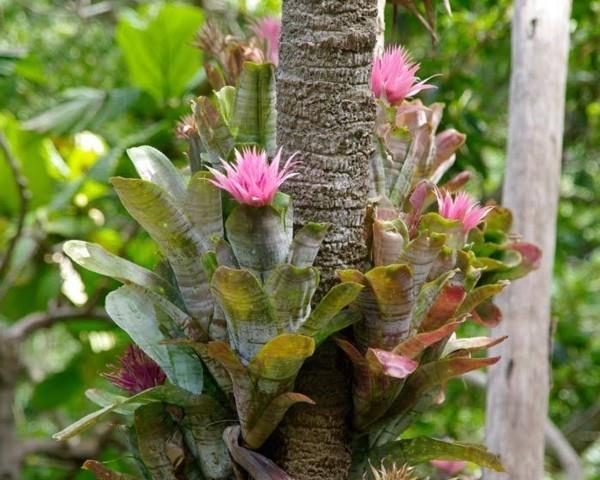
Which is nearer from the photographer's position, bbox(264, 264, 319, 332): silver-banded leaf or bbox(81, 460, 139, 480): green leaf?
bbox(264, 264, 319, 332): silver-banded leaf

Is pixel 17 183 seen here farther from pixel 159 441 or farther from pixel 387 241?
pixel 387 241

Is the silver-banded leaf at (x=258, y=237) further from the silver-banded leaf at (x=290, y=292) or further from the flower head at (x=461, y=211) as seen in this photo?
the flower head at (x=461, y=211)

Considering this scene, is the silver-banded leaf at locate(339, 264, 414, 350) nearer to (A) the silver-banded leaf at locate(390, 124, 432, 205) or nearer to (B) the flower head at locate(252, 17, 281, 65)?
(A) the silver-banded leaf at locate(390, 124, 432, 205)

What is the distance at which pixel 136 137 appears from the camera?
214 centimetres

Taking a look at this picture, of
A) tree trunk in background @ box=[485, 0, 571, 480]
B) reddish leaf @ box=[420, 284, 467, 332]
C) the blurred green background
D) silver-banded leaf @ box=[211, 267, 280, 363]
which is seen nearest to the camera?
silver-banded leaf @ box=[211, 267, 280, 363]

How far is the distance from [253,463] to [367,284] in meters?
0.18

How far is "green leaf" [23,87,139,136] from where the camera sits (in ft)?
7.38

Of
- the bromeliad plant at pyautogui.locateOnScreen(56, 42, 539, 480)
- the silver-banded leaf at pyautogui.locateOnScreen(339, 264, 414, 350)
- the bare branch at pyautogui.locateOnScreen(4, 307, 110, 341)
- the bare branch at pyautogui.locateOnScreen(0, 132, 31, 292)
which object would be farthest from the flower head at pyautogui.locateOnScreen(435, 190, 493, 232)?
the bare branch at pyautogui.locateOnScreen(4, 307, 110, 341)

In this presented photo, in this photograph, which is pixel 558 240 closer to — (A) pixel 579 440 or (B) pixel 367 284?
(A) pixel 579 440

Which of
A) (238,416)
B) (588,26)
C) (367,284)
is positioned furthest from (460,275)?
(588,26)

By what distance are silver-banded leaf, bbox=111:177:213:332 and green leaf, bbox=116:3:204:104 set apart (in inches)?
63.2

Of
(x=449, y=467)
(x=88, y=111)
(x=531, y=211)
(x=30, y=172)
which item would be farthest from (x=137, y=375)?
(x=30, y=172)

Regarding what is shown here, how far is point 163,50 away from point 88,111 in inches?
10.4

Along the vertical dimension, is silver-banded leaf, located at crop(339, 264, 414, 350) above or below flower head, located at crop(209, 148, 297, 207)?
below
